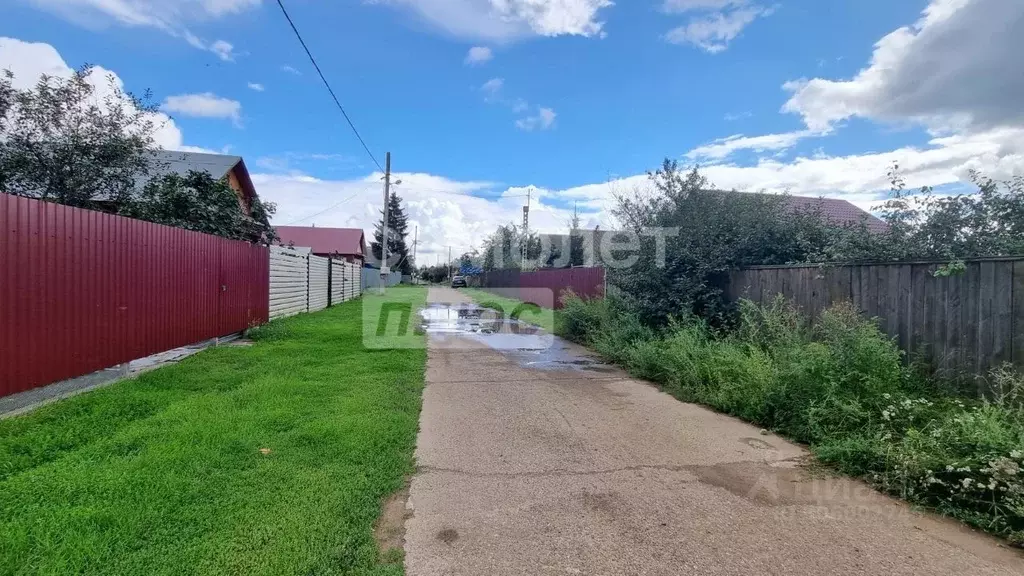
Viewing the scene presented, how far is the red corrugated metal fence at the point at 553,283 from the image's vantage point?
13969 millimetres

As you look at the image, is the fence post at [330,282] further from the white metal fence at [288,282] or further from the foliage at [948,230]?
the foliage at [948,230]

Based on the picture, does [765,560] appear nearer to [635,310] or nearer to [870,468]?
[870,468]

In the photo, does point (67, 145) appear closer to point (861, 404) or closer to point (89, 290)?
point (89, 290)

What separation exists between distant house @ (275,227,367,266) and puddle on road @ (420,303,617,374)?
28.1 metres

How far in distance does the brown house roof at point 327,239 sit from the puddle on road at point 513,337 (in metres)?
28.2

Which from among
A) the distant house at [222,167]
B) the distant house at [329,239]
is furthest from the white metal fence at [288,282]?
the distant house at [329,239]

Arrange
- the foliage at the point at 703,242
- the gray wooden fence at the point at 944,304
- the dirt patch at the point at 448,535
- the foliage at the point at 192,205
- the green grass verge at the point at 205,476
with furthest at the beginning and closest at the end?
1. the foliage at the point at 192,205
2. the foliage at the point at 703,242
3. the gray wooden fence at the point at 944,304
4. the dirt patch at the point at 448,535
5. the green grass verge at the point at 205,476

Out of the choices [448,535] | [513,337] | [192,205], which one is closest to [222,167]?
[192,205]

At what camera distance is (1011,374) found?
12.6 ft

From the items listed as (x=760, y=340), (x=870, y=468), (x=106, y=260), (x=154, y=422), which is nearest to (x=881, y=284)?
(x=760, y=340)

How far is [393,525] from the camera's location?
280 centimetres

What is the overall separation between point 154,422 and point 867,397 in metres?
6.00

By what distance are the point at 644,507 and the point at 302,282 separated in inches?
535

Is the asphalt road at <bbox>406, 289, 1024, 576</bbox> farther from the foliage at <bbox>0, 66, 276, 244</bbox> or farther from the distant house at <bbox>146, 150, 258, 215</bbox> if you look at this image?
the distant house at <bbox>146, 150, 258, 215</bbox>
